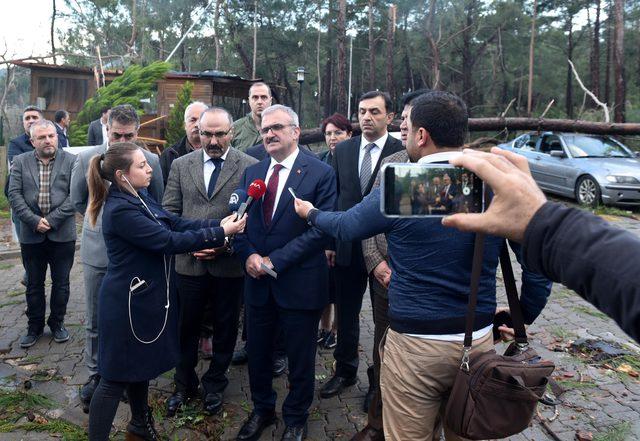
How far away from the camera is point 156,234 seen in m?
3.29

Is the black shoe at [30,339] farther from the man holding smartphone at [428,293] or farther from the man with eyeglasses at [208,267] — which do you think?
the man holding smartphone at [428,293]

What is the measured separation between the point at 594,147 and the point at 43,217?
12832 mm

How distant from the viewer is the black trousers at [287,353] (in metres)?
3.66

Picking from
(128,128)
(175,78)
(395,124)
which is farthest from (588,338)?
(175,78)

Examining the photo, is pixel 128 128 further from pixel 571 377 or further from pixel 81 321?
pixel 571 377

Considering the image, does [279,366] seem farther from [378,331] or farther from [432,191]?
[432,191]

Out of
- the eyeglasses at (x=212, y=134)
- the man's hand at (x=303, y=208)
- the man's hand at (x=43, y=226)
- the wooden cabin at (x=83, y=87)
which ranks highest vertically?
the wooden cabin at (x=83, y=87)

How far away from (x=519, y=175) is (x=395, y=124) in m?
15.9

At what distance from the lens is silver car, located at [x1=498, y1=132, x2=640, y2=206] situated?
12.3m

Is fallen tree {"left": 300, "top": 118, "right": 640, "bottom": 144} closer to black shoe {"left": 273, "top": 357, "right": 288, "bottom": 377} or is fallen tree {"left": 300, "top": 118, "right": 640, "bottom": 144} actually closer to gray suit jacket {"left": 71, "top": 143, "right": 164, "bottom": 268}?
black shoe {"left": 273, "top": 357, "right": 288, "bottom": 377}

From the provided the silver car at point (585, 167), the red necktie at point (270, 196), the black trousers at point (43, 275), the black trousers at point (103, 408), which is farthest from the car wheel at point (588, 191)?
the black trousers at point (103, 408)

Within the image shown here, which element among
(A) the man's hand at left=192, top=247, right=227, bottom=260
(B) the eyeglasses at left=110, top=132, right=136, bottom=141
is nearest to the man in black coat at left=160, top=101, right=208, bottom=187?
(B) the eyeglasses at left=110, top=132, right=136, bottom=141

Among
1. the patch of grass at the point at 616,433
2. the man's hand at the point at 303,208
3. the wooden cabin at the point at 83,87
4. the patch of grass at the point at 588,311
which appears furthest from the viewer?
the wooden cabin at the point at 83,87

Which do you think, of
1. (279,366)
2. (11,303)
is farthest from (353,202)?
(11,303)
